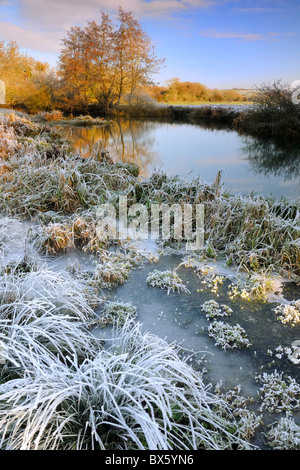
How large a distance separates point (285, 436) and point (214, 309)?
39.8 inches

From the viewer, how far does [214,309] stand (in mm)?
2342

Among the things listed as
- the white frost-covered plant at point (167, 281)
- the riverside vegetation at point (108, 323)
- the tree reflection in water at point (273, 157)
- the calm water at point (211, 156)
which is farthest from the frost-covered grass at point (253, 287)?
the tree reflection in water at point (273, 157)

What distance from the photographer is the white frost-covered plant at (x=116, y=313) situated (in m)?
2.18

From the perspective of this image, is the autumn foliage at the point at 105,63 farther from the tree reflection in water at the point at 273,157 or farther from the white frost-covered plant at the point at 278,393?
the white frost-covered plant at the point at 278,393

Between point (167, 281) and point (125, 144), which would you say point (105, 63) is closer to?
point (125, 144)

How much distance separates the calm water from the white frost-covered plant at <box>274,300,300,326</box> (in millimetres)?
2855

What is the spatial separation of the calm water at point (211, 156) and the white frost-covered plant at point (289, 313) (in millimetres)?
2855

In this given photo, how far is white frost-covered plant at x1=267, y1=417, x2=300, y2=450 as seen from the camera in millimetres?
1375

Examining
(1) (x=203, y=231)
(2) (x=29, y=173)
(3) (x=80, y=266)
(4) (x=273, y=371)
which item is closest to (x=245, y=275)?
(1) (x=203, y=231)

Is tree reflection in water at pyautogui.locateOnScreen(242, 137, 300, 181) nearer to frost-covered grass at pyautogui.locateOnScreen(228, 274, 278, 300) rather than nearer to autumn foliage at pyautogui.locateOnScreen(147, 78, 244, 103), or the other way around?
frost-covered grass at pyautogui.locateOnScreen(228, 274, 278, 300)

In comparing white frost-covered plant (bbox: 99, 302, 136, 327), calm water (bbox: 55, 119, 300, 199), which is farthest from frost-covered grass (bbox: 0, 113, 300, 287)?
white frost-covered plant (bbox: 99, 302, 136, 327)

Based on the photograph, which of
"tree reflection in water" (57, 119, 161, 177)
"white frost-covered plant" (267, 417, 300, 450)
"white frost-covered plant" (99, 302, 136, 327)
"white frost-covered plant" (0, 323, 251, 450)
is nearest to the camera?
"white frost-covered plant" (0, 323, 251, 450)

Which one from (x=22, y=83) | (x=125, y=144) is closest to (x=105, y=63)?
(x=22, y=83)
